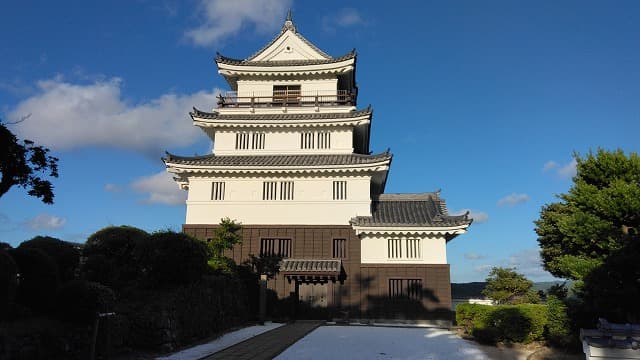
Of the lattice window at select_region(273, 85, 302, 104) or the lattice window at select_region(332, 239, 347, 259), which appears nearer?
→ the lattice window at select_region(332, 239, 347, 259)

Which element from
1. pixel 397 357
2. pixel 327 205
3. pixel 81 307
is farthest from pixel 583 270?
pixel 81 307

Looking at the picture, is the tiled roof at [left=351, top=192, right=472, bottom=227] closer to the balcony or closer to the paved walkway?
the balcony

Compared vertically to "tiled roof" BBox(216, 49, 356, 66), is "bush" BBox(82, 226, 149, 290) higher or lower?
lower

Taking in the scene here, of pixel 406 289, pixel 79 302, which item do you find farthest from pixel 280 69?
pixel 79 302

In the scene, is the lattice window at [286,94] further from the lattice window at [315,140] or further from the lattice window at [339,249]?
the lattice window at [339,249]

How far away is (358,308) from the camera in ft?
79.3

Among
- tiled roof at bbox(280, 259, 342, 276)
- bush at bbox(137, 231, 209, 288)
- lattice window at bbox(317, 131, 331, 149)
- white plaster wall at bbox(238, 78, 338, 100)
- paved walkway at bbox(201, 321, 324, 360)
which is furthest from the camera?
white plaster wall at bbox(238, 78, 338, 100)

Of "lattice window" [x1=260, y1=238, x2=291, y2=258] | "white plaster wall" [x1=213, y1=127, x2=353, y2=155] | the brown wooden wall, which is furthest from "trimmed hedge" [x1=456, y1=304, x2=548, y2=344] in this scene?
"white plaster wall" [x1=213, y1=127, x2=353, y2=155]

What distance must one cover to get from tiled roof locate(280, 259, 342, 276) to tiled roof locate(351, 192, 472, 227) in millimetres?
2503

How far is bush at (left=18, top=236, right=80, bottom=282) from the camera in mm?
13469

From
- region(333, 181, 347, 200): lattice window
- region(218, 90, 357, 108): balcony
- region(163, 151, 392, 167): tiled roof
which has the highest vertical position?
region(218, 90, 357, 108): balcony

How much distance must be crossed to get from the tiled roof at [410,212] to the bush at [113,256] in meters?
11.7

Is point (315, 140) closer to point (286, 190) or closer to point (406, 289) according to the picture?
point (286, 190)

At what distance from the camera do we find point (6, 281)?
842 cm
